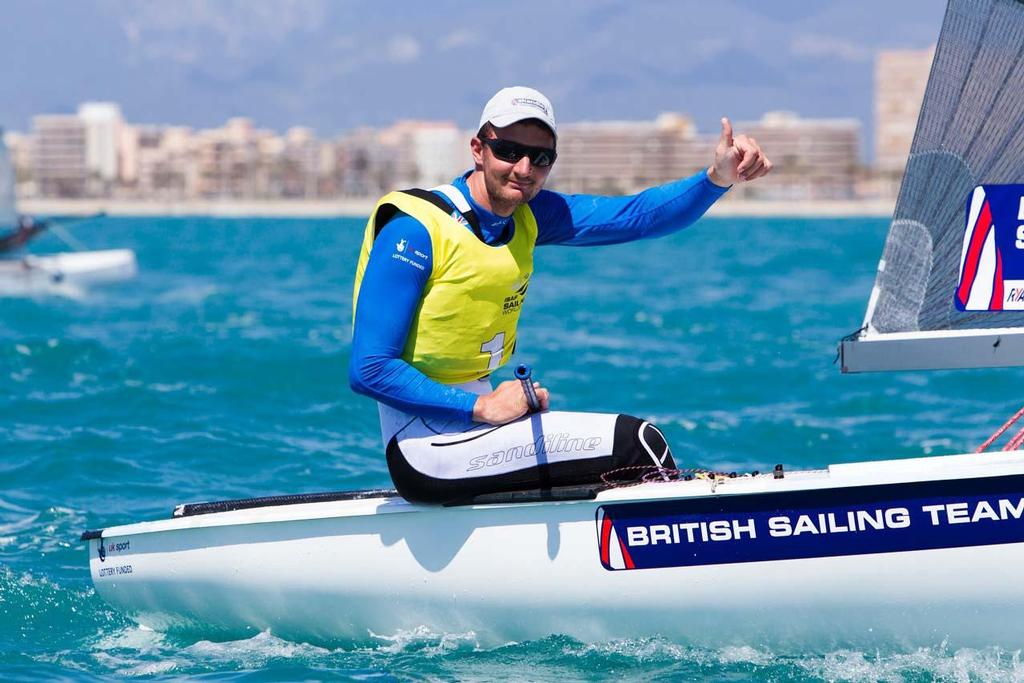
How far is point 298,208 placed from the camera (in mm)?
141625

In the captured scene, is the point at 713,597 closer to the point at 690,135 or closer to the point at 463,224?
the point at 463,224

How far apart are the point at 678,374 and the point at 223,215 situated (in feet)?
443

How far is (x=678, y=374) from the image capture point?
12086 mm

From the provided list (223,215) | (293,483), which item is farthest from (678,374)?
(223,215)

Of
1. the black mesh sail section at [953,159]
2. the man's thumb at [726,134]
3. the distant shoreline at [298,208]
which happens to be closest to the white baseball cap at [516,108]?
the man's thumb at [726,134]

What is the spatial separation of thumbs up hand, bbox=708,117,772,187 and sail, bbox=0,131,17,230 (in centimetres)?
2947

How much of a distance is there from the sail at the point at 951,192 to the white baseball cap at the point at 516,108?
129cm

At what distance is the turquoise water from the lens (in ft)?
13.6

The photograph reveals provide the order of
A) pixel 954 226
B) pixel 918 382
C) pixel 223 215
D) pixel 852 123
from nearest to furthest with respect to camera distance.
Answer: pixel 954 226 → pixel 918 382 → pixel 223 215 → pixel 852 123

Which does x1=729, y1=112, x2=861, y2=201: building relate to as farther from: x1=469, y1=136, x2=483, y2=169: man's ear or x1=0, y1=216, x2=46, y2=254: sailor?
x1=469, y1=136, x2=483, y2=169: man's ear

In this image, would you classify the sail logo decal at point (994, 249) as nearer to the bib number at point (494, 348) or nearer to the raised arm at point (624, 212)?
the raised arm at point (624, 212)

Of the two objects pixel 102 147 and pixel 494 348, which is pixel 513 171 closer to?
pixel 494 348

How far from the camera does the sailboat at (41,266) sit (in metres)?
25.8

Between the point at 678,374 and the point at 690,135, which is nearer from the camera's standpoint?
the point at 678,374
